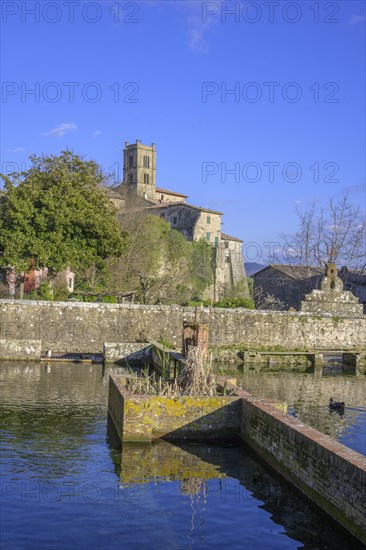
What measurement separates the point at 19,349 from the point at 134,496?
56.9 ft

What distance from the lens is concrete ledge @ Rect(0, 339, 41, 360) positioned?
25.0 meters

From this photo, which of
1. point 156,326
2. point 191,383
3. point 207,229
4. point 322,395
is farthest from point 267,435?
point 207,229

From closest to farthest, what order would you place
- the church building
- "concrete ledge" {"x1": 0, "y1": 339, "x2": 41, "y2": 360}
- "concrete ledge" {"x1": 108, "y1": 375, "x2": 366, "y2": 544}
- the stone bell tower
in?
"concrete ledge" {"x1": 108, "y1": 375, "x2": 366, "y2": 544} < "concrete ledge" {"x1": 0, "y1": 339, "x2": 41, "y2": 360} < the church building < the stone bell tower

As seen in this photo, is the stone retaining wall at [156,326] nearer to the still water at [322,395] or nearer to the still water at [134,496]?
the still water at [322,395]

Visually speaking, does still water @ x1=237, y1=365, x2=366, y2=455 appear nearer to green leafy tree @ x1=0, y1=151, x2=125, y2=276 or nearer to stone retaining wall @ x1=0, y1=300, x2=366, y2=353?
stone retaining wall @ x1=0, y1=300, x2=366, y2=353

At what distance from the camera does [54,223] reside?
109 feet

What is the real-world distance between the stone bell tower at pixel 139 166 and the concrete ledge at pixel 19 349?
271 feet

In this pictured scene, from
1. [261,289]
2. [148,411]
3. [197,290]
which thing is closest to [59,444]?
[148,411]

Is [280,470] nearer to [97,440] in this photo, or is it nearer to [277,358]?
[97,440]

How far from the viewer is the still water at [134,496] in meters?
7.41

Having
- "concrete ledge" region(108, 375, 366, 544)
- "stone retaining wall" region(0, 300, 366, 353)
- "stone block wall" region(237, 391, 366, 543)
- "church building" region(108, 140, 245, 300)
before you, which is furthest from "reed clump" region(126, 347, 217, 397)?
"church building" region(108, 140, 245, 300)

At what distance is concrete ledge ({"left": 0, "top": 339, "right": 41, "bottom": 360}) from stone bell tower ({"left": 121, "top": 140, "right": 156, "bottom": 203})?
82469 mm

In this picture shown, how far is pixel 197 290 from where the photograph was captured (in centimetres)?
6600

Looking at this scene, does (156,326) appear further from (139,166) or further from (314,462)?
(139,166)
